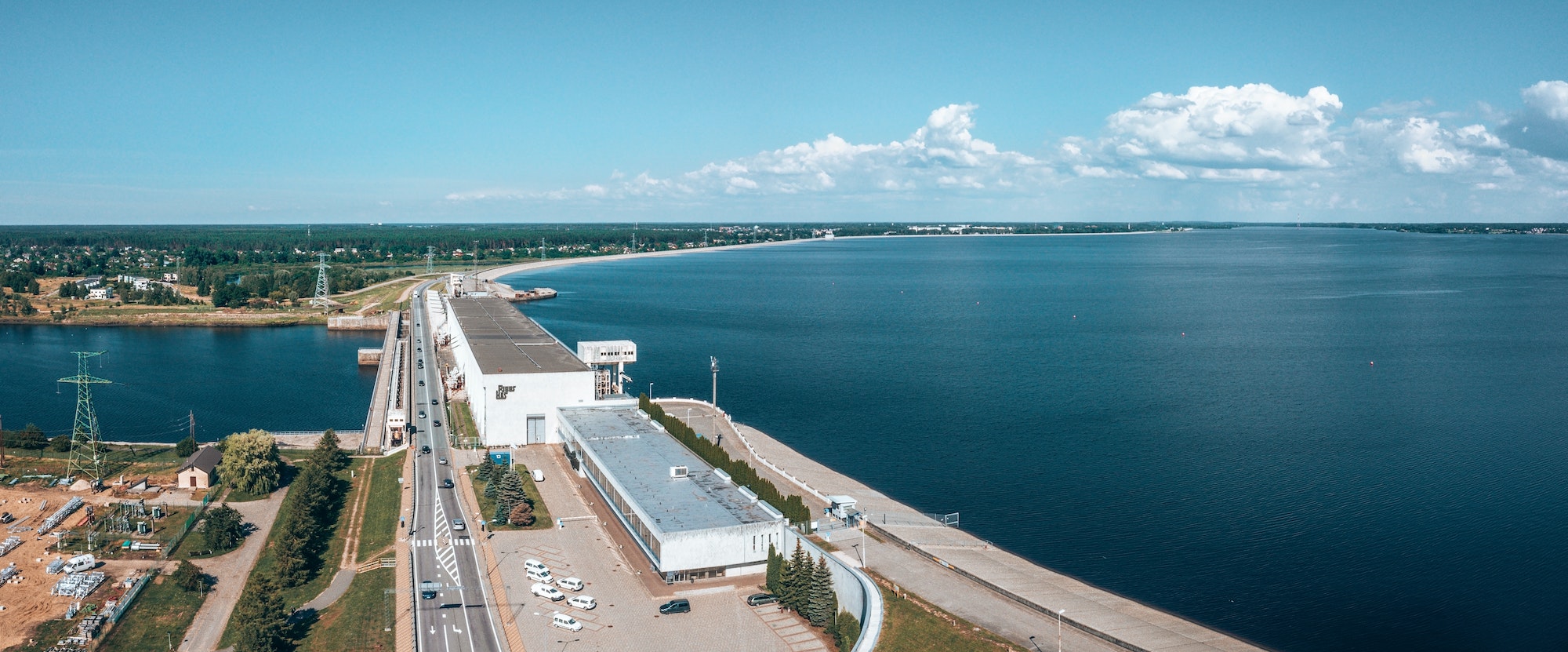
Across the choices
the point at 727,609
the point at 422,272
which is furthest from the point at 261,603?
the point at 422,272

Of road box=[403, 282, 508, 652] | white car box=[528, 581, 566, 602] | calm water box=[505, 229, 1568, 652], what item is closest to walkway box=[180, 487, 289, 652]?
road box=[403, 282, 508, 652]

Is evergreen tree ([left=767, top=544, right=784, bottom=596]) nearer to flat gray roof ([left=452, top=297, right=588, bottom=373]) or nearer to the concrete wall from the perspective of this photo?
the concrete wall

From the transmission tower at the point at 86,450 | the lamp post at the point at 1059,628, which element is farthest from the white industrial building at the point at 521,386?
the lamp post at the point at 1059,628

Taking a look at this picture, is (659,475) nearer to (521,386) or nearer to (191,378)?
(521,386)

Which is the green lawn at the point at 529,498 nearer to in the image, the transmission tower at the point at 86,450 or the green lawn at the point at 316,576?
the green lawn at the point at 316,576

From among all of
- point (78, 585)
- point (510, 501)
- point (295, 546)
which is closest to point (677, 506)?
point (510, 501)

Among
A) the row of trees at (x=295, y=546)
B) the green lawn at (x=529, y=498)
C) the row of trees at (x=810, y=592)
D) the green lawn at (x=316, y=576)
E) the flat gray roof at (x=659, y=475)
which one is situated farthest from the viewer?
the green lawn at (x=529, y=498)

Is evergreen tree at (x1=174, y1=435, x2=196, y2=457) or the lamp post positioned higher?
evergreen tree at (x1=174, y1=435, x2=196, y2=457)
